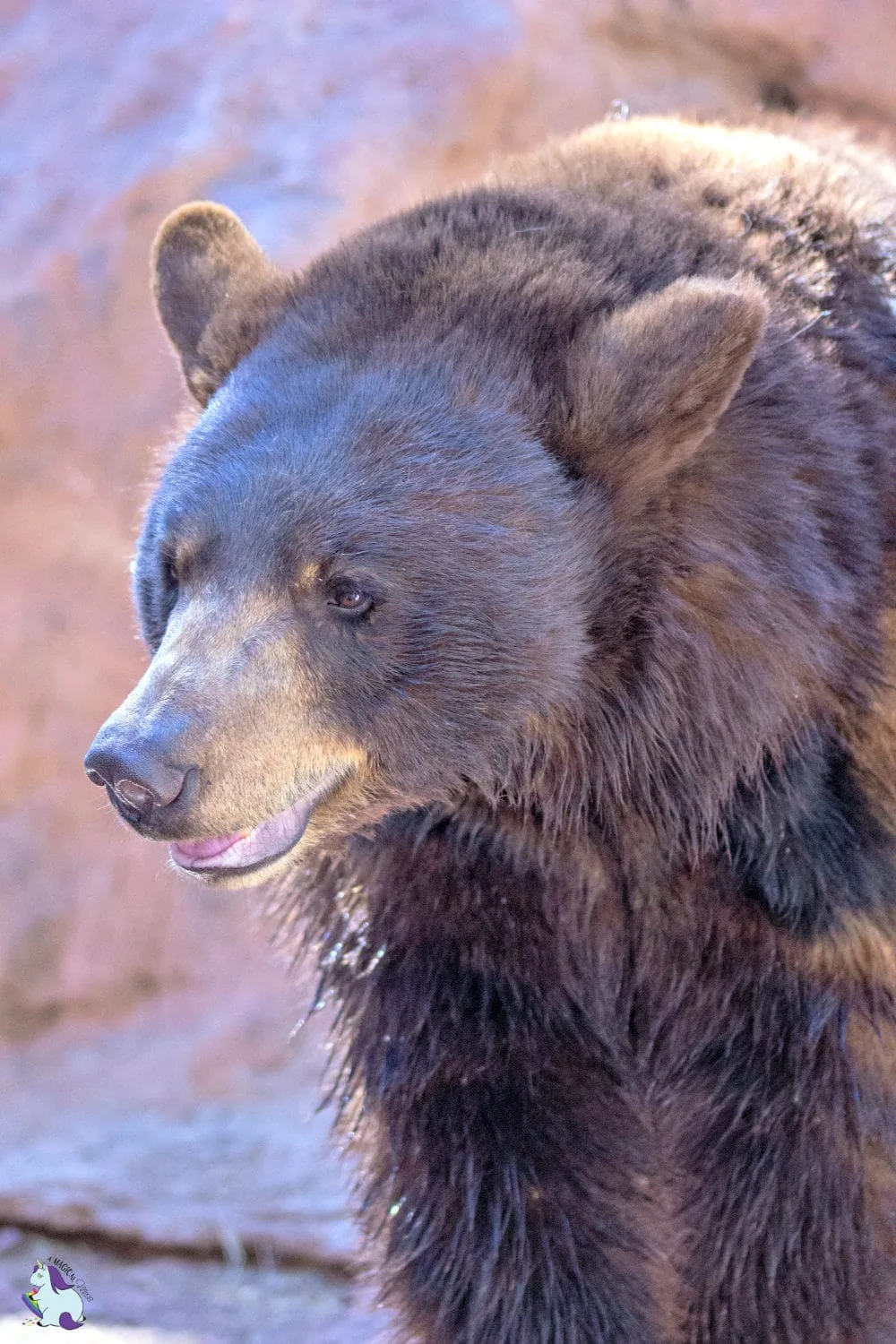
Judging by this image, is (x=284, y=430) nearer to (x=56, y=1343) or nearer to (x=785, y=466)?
(x=785, y=466)

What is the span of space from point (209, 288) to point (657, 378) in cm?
111

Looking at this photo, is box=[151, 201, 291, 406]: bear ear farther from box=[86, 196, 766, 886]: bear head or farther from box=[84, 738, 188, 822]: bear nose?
box=[84, 738, 188, 822]: bear nose

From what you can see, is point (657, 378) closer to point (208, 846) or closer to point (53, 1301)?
point (208, 846)

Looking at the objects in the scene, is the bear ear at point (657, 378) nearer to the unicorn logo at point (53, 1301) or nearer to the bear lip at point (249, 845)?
the bear lip at point (249, 845)

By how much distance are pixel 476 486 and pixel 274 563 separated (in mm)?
362

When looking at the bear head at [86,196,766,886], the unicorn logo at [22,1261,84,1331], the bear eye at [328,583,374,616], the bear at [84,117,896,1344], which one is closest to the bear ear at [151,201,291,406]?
the bear at [84,117,896,1344]

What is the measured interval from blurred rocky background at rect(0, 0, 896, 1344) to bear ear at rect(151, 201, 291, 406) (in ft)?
7.35

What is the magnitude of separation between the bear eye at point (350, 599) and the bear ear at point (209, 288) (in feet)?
2.40

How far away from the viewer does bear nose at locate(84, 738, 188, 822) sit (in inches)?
105

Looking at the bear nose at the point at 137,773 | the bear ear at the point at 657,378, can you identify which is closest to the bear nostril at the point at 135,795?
the bear nose at the point at 137,773

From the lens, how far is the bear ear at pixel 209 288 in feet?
11.3

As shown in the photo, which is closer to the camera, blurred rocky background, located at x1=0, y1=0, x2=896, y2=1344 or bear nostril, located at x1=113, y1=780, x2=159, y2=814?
bear nostril, located at x1=113, y1=780, x2=159, y2=814

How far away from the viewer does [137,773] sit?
2664mm

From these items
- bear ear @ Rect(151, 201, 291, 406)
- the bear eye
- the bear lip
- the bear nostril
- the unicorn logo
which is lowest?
the unicorn logo
